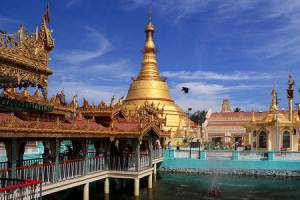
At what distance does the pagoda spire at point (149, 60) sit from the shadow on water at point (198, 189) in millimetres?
24698

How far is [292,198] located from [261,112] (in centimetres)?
3629

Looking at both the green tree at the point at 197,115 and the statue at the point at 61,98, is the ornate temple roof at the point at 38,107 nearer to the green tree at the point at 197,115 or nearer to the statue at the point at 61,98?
the statue at the point at 61,98

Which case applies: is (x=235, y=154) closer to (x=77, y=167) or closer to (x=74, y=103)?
(x=74, y=103)

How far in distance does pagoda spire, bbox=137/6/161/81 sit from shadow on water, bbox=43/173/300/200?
81.0 feet

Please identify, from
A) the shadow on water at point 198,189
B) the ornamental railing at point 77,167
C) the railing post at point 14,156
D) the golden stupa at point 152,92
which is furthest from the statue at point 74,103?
the golden stupa at point 152,92

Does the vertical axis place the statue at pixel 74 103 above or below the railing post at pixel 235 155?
above

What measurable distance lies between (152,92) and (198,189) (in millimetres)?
26954

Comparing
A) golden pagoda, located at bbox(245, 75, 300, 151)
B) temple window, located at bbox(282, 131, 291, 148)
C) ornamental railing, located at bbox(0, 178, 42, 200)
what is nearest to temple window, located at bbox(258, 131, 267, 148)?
golden pagoda, located at bbox(245, 75, 300, 151)

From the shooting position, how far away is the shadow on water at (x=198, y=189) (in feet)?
64.7

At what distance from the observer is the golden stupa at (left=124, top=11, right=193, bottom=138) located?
4595 cm

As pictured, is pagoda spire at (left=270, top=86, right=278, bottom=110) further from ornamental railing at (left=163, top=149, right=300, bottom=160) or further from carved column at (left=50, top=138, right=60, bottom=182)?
carved column at (left=50, top=138, right=60, bottom=182)

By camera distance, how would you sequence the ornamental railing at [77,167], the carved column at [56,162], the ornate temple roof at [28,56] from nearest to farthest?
the ornate temple roof at [28,56], the ornamental railing at [77,167], the carved column at [56,162]

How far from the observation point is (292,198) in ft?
64.4

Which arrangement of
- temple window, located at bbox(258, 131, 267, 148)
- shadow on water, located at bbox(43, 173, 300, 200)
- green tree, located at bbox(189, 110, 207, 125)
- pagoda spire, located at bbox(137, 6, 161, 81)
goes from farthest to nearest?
green tree, located at bbox(189, 110, 207, 125) → pagoda spire, located at bbox(137, 6, 161, 81) → temple window, located at bbox(258, 131, 267, 148) → shadow on water, located at bbox(43, 173, 300, 200)
